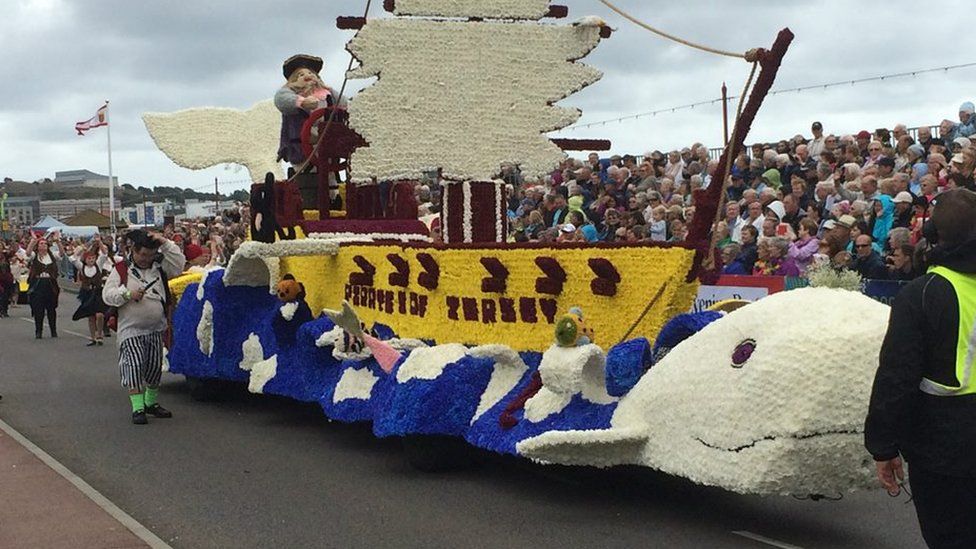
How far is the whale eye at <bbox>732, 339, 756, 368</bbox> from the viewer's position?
5797 mm

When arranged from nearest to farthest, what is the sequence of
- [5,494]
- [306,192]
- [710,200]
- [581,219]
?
[710,200] < [5,494] < [306,192] < [581,219]

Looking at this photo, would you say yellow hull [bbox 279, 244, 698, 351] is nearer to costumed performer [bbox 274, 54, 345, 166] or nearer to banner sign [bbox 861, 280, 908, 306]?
costumed performer [bbox 274, 54, 345, 166]

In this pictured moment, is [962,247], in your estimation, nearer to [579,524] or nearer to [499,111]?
[579,524]

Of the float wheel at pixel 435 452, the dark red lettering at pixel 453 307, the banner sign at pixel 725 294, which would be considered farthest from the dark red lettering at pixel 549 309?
the banner sign at pixel 725 294

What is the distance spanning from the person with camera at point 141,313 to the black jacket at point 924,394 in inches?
305

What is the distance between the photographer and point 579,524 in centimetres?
660

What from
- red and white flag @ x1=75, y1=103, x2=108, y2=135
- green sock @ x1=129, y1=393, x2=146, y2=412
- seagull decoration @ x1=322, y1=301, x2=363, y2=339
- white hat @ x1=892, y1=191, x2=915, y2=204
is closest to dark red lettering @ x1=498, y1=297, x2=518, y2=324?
seagull decoration @ x1=322, y1=301, x2=363, y2=339

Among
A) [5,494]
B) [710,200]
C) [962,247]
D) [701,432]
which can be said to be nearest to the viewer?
[962,247]

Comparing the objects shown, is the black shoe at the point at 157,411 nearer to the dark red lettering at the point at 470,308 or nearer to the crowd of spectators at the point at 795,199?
the crowd of spectators at the point at 795,199

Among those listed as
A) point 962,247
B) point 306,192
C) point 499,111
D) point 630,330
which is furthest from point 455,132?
point 962,247

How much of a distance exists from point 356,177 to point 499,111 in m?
1.28

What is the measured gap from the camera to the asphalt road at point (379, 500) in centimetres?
642

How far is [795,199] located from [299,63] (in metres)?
5.45

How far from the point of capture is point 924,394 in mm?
4113
